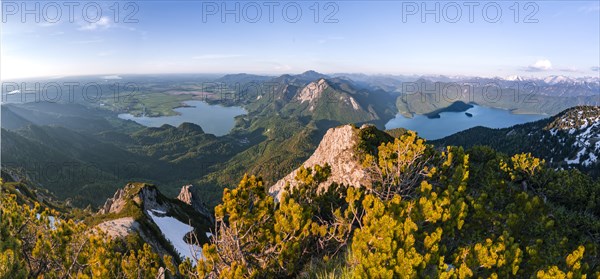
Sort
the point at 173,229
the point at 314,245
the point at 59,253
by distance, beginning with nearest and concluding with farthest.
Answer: the point at 59,253
the point at 314,245
the point at 173,229

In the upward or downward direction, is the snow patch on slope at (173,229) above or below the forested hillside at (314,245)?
below

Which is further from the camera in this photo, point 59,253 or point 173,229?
point 173,229

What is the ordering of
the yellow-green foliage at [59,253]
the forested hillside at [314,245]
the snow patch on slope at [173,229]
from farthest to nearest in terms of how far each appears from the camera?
the snow patch on slope at [173,229], the yellow-green foliage at [59,253], the forested hillside at [314,245]

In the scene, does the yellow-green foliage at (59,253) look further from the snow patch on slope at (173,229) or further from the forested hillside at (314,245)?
the snow patch on slope at (173,229)

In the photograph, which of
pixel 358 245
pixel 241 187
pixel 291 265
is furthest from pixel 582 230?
pixel 241 187

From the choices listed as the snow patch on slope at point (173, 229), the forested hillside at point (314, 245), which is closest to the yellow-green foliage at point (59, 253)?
the forested hillside at point (314, 245)

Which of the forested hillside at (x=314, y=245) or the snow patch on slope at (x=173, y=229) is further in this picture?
the snow patch on slope at (x=173, y=229)

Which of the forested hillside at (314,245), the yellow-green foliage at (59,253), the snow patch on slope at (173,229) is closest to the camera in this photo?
the forested hillside at (314,245)

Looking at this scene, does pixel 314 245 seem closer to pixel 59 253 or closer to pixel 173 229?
pixel 59 253

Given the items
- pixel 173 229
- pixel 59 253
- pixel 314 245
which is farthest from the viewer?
pixel 173 229

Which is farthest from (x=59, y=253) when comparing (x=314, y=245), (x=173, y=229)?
(x=173, y=229)

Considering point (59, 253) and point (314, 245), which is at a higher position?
point (59, 253)
